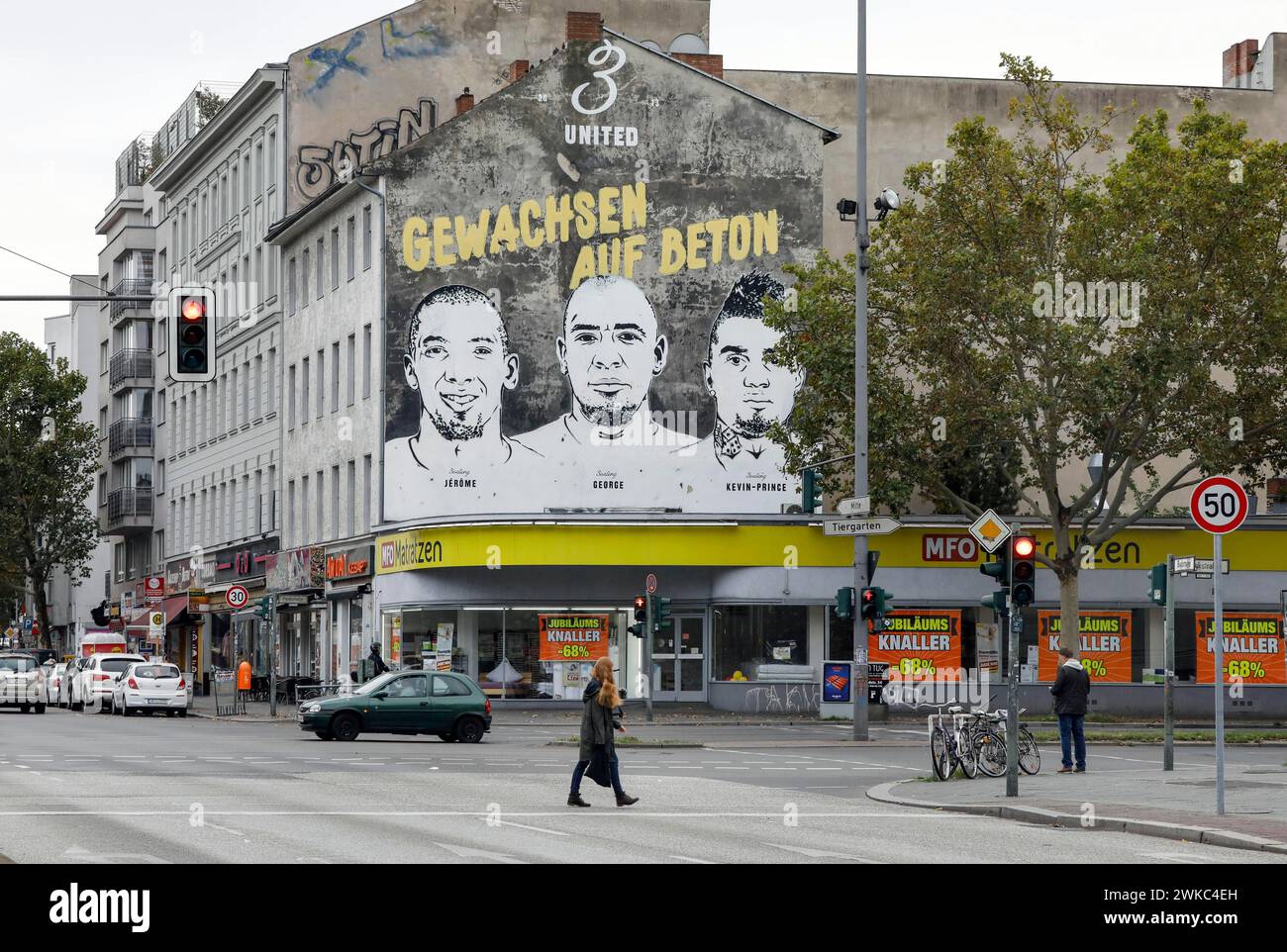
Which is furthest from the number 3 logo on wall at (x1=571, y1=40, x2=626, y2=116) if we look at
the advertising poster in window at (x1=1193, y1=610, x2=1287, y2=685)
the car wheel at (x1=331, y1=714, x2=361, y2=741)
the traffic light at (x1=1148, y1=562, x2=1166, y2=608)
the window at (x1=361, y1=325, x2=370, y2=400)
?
the traffic light at (x1=1148, y1=562, x2=1166, y2=608)

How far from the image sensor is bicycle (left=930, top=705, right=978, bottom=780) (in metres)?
26.5

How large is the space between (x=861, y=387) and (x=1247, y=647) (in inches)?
662

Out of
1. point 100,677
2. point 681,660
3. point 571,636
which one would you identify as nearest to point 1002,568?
point 681,660

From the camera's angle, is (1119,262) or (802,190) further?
(802,190)

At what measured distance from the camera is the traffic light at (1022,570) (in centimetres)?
2375

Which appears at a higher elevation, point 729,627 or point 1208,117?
point 1208,117

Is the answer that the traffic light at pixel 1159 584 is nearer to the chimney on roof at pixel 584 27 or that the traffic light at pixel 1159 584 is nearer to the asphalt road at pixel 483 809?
the asphalt road at pixel 483 809

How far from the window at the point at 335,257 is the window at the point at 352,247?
1385 mm

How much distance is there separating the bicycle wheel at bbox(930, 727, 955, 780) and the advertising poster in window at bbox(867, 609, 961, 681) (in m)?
23.7

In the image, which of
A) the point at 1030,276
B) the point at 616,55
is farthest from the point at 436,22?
the point at 1030,276

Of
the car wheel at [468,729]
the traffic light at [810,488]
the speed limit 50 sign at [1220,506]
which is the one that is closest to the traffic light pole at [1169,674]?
the speed limit 50 sign at [1220,506]

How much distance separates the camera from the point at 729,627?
51594 millimetres

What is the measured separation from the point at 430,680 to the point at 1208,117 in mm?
19363
